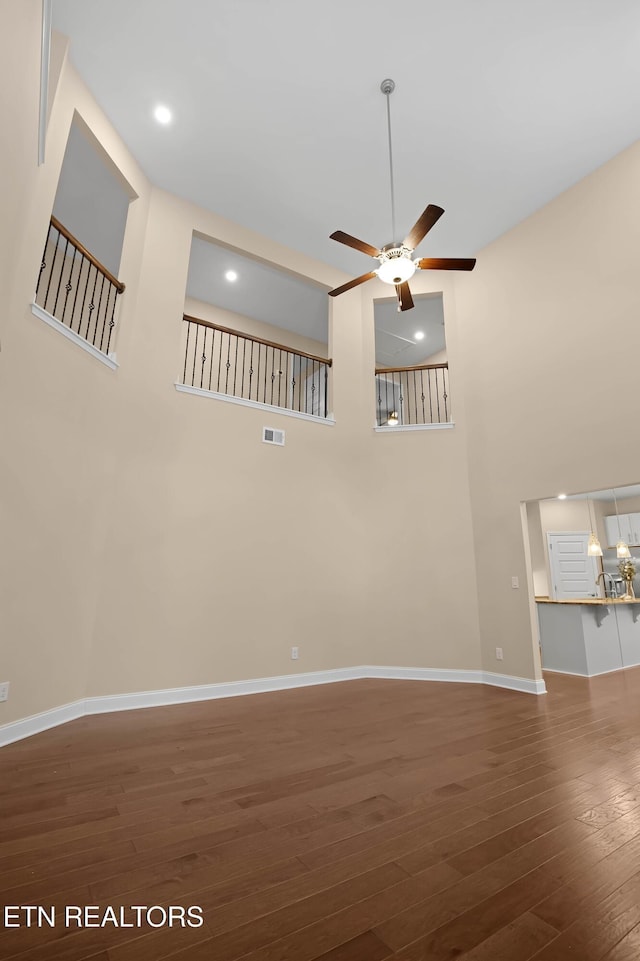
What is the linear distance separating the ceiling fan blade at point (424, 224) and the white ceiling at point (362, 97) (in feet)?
6.60

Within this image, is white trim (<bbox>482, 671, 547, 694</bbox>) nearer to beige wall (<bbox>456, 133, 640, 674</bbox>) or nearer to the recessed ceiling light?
beige wall (<bbox>456, 133, 640, 674</bbox>)

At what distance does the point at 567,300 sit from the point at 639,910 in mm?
5254

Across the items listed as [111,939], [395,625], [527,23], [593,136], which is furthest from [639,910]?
[593,136]

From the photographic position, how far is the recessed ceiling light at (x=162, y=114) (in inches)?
173

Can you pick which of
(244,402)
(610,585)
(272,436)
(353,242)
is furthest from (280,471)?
(610,585)

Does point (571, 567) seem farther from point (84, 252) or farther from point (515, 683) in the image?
point (84, 252)

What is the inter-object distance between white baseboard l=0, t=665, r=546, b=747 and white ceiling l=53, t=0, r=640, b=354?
5603mm

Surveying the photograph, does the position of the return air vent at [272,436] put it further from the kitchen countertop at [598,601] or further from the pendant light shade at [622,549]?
the pendant light shade at [622,549]

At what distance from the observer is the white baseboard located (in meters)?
3.36

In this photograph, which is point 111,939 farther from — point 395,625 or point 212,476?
point 395,625

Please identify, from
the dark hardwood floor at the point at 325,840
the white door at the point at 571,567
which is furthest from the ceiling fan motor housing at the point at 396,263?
the white door at the point at 571,567

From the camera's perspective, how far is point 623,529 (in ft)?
19.3

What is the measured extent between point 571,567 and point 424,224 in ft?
18.0

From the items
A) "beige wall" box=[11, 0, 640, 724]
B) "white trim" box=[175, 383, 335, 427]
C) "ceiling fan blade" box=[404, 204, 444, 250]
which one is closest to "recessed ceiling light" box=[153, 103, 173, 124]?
"beige wall" box=[11, 0, 640, 724]
